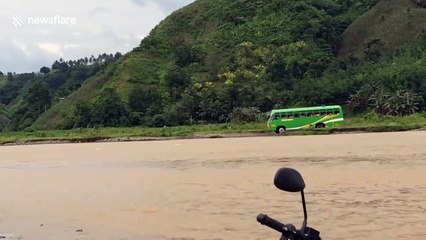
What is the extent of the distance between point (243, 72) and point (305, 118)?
32.4 metres

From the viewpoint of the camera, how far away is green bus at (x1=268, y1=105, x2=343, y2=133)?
5366cm

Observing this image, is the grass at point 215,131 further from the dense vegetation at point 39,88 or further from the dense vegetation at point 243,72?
the dense vegetation at point 39,88

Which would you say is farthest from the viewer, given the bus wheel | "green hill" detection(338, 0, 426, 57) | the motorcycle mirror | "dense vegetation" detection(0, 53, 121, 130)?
"dense vegetation" detection(0, 53, 121, 130)

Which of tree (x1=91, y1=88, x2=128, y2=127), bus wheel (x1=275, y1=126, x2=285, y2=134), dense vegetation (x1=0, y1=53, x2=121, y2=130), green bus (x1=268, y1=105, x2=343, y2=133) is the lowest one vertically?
bus wheel (x1=275, y1=126, x2=285, y2=134)

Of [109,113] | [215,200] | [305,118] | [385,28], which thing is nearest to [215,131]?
[305,118]

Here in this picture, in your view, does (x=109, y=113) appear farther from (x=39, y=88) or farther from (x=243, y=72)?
(x=39, y=88)

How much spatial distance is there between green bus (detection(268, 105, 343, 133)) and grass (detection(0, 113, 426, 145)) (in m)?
0.99

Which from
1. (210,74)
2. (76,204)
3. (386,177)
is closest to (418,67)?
(210,74)

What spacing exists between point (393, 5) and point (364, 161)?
74.9m

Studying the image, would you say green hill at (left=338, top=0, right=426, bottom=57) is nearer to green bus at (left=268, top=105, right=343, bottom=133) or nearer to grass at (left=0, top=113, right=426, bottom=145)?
grass at (left=0, top=113, right=426, bottom=145)

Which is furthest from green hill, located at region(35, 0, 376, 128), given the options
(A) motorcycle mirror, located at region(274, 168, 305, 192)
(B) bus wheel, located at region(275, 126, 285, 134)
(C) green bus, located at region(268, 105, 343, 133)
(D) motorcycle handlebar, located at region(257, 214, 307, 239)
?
(D) motorcycle handlebar, located at region(257, 214, 307, 239)

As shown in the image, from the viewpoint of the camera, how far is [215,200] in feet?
50.1

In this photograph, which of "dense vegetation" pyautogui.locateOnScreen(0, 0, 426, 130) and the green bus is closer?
the green bus

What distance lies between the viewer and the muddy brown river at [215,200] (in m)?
11.2
